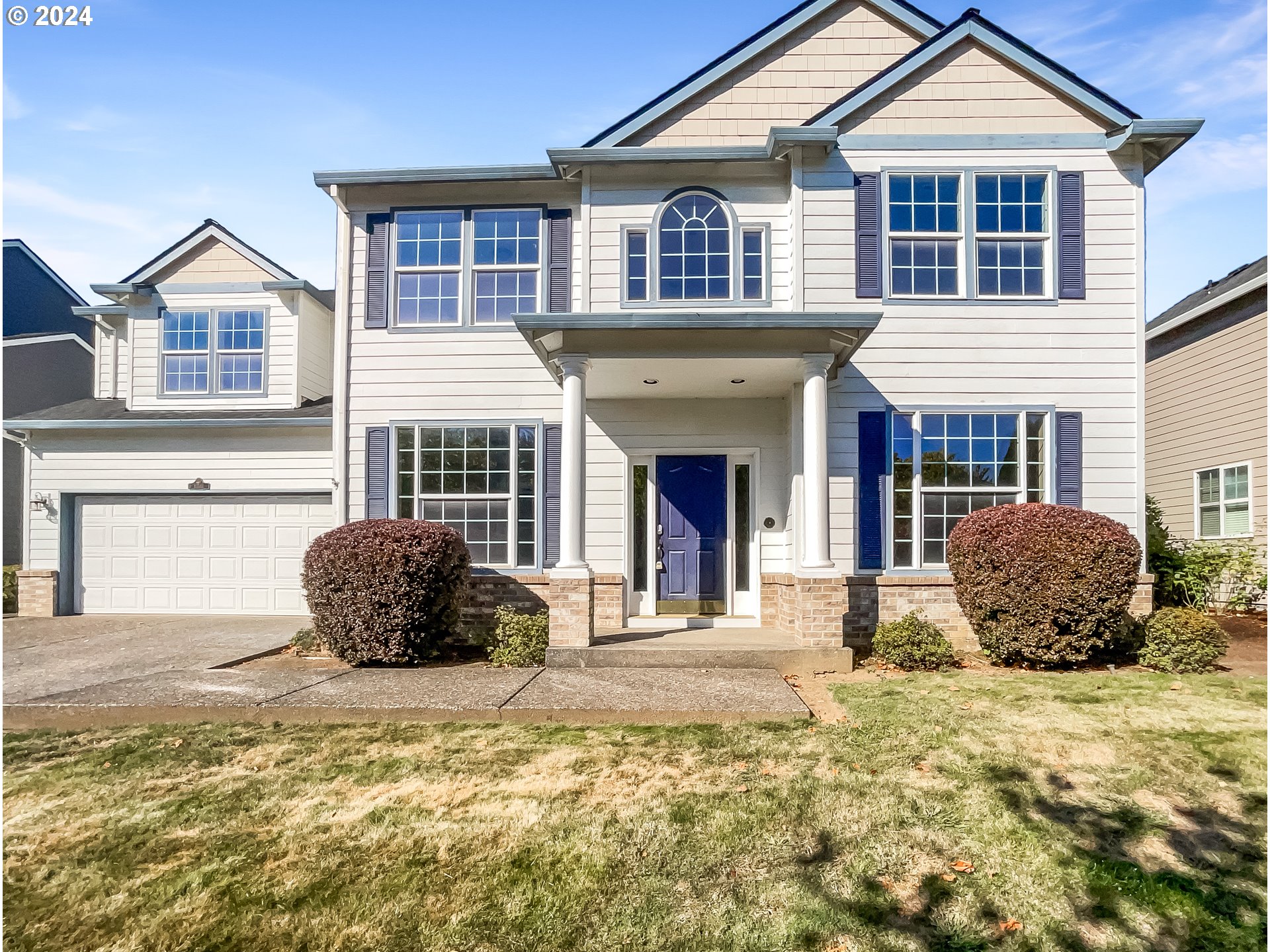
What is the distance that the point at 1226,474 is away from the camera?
40.2 ft

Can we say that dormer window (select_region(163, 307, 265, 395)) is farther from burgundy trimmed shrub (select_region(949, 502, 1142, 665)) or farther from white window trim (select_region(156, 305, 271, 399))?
burgundy trimmed shrub (select_region(949, 502, 1142, 665))

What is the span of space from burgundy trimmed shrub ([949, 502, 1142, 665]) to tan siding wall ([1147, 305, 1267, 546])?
585cm

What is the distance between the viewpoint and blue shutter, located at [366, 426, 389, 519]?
31.7 feet

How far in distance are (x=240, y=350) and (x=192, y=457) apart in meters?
1.87

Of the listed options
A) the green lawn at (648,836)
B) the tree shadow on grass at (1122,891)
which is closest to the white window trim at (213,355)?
the green lawn at (648,836)

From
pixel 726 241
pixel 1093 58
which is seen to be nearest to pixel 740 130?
pixel 726 241

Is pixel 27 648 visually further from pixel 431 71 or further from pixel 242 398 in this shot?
pixel 431 71

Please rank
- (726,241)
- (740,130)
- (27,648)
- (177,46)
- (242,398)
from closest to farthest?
(177,46), (27,648), (726,241), (740,130), (242,398)

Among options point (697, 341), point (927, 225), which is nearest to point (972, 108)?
point (927, 225)

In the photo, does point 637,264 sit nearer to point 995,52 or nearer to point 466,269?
point 466,269

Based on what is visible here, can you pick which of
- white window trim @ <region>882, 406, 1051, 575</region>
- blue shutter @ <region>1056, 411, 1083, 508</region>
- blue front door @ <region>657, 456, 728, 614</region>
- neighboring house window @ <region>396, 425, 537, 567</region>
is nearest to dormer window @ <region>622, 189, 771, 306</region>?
blue front door @ <region>657, 456, 728, 614</region>

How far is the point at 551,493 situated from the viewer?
9523 millimetres

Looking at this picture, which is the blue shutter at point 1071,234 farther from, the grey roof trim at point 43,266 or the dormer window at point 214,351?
the grey roof trim at point 43,266

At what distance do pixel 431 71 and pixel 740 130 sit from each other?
4224 millimetres
